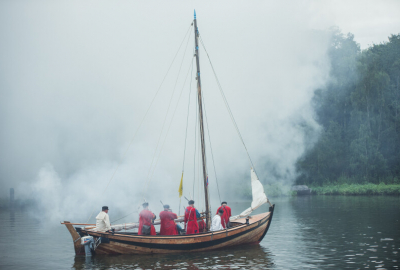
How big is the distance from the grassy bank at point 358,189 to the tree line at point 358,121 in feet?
9.10

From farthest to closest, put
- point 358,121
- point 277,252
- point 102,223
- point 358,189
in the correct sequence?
point 358,121
point 358,189
point 102,223
point 277,252

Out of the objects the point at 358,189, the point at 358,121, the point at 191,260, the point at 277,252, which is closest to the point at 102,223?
the point at 191,260

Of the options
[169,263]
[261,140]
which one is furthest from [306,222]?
[261,140]

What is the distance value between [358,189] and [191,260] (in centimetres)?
4296

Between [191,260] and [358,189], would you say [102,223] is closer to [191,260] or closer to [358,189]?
[191,260]

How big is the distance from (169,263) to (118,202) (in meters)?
34.0

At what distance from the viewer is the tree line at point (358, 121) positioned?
194ft

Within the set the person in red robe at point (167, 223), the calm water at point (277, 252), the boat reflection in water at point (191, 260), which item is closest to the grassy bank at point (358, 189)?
the calm water at point (277, 252)


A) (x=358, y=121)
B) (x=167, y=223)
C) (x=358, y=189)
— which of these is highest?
(x=358, y=121)

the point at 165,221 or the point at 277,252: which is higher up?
the point at 165,221

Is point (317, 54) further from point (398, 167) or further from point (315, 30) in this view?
point (398, 167)

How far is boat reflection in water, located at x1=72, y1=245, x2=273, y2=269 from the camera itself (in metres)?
15.8

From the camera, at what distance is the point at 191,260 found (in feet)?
55.9

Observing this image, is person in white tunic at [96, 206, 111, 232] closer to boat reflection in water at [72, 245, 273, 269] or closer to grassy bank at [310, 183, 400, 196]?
boat reflection in water at [72, 245, 273, 269]
